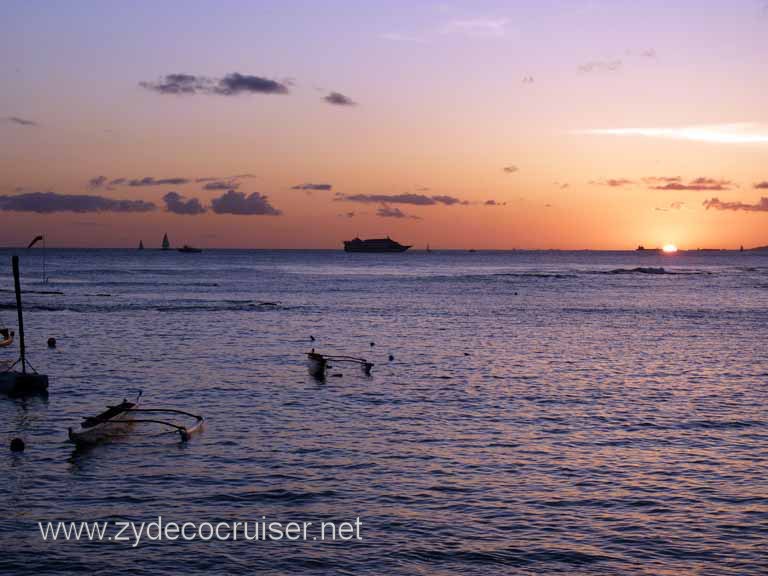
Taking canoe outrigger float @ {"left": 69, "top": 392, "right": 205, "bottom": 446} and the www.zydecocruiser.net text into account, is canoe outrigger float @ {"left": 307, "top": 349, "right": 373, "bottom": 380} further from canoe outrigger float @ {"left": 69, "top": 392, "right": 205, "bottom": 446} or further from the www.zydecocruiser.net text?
the www.zydecocruiser.net text

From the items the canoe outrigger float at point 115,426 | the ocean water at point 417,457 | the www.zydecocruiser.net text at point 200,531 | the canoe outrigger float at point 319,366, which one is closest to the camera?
the ocean water at point 417,457

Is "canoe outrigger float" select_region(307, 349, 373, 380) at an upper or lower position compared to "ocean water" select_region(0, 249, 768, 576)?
upper

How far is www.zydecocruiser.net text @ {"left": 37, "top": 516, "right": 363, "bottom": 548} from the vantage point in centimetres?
1752

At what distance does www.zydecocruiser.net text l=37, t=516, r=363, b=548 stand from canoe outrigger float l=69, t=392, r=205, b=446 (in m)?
6.70

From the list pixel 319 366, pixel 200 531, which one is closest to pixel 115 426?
pixel 200 531

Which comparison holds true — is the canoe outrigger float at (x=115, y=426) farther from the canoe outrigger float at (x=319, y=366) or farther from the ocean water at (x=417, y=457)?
the canoe outrigger float at (x=319, y=366)

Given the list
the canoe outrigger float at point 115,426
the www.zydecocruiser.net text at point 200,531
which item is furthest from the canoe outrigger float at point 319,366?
the www.zydecocruiser.net text at point 200,531

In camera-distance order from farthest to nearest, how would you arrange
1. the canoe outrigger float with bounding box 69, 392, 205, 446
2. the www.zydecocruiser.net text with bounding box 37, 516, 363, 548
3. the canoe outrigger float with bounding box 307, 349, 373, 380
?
the canoe outrigger float with bounding box 307, 349, 373, 380, the canoe outrigger float with bounding box 69, 392, 205, 446, the www.zydecocruiser.net text with bounding box 37, 516, 363, 548

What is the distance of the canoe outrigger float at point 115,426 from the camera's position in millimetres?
24805

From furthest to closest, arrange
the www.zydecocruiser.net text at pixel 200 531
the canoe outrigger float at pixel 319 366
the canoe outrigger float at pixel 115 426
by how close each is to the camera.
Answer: the canoe outrigger float at pixel 319 366 → the canoe outrigger float at pixel 115 426 → the www.zydecocruiser.net text at pixel 200 531

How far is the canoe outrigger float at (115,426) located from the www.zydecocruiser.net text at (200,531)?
6.70 metres

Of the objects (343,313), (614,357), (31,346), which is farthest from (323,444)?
(343,313)

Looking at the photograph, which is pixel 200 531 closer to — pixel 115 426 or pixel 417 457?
pixel 417 457

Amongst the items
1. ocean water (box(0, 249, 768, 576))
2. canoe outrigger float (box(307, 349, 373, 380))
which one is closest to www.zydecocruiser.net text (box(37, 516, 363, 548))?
ocean water (box(0, 249, 768, 576))
